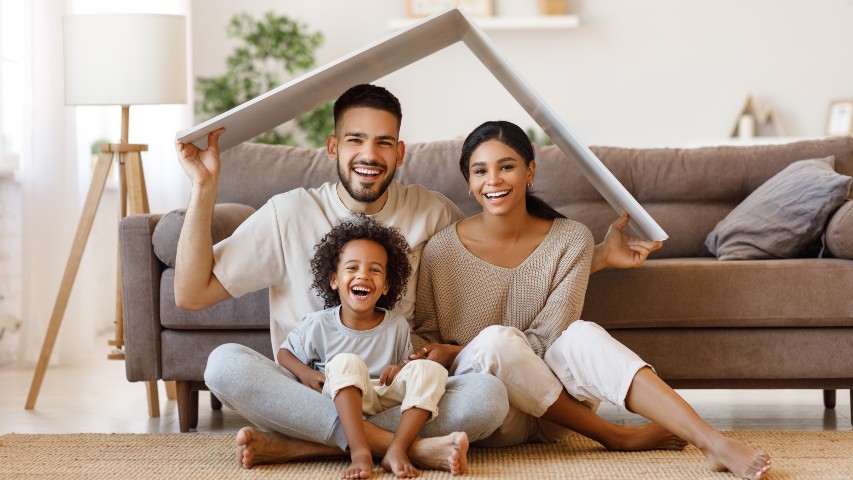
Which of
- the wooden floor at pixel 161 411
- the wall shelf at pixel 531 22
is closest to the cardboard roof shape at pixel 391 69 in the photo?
the wooden floor at pixel 161 411

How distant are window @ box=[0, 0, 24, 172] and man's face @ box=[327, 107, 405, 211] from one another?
2.17 meters

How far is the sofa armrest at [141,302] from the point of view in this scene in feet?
8.52

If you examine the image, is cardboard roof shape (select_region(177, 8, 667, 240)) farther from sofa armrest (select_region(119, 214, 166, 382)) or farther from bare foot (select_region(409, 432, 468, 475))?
bare foot (select_region(409, 432, 468, 475))

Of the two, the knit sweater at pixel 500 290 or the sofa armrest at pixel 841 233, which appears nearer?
the knit sweater at pixel 500 290

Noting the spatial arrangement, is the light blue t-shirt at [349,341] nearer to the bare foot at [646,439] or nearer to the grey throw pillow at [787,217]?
the bare foot at [646,439]

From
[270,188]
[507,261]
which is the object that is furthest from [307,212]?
[270,188]

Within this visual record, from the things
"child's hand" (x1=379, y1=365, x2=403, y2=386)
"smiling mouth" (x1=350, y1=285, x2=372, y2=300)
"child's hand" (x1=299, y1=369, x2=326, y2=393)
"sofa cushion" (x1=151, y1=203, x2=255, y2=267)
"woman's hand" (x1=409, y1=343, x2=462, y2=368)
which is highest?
"sofa cushion" (x1=151, y1=203, x2=255, y2=267)

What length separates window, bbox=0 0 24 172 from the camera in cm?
389

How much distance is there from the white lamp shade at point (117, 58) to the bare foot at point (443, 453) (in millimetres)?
1700

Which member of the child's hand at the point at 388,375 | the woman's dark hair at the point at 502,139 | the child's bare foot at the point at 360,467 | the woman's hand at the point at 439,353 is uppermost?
the woman's dark hair at the point at 502,139

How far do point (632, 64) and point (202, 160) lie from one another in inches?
168

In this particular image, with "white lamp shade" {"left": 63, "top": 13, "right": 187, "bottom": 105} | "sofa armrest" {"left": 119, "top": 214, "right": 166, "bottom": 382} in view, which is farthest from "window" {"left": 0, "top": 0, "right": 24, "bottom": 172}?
"sofa armrest" {"left": 119, "top": 214, "right": 166, "bottom": 382}

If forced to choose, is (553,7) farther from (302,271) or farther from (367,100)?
(302,271)

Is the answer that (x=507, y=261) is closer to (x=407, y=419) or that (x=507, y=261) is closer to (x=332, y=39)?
(x=407, y=419)
